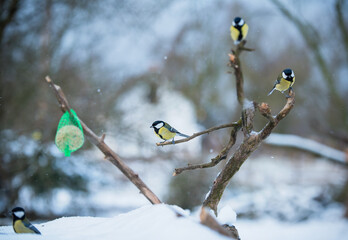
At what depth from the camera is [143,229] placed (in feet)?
3.95

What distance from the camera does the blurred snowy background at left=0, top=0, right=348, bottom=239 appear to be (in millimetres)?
4312

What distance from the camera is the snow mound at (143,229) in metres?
1.15

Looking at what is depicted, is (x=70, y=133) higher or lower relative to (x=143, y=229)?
higher

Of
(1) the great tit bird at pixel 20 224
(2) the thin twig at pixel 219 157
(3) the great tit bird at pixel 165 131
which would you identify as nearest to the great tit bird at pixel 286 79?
(2) the thin twig at pixel 219 157

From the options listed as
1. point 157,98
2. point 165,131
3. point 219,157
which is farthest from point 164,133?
point 157,98

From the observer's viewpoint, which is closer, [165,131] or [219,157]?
[219,157]

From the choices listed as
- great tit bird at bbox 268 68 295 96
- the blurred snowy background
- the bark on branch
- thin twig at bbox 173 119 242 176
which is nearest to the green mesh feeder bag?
thin twig at bbox 173 119 242 176

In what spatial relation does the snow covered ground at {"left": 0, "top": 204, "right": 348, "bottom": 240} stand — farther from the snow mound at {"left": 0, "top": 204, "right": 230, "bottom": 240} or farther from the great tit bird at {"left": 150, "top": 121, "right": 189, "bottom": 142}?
the great tit bird at {"left": 150, "top": 121, "right": 189, "bottom": 142}

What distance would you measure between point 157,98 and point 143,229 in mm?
3920

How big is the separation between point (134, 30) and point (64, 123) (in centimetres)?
351

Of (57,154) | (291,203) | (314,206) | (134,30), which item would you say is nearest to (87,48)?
(134,30)

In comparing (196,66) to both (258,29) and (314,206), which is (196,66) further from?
(314,206)

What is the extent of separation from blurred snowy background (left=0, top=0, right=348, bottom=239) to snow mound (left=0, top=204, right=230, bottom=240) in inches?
124

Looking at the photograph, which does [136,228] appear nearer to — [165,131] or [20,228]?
[20,228]
